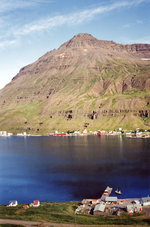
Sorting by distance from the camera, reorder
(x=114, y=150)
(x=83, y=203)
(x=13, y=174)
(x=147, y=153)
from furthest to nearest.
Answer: (x=114, y=150), (x=147, y=153), (x=13, y=174), (x=83, y=203)

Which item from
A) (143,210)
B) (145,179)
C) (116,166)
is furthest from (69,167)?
(143,210)

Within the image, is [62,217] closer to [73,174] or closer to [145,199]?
[145,199]

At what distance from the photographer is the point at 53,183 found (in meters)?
113

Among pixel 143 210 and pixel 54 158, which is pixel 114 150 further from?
pixel 143 210

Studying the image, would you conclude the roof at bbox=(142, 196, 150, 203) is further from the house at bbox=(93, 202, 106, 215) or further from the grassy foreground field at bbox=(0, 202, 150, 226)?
the house at bbox=(93, 202, 106, 215)

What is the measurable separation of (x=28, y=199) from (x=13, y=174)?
3999 centimetres

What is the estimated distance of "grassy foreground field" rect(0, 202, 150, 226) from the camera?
70625 mm

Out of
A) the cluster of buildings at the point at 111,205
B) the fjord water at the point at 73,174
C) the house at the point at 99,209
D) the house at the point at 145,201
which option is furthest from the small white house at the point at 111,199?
the house at the point at 145,201

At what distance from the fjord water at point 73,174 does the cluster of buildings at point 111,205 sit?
280 inches

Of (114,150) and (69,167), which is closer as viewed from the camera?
(69,167)

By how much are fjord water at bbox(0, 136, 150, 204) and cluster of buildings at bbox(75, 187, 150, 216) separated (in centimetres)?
712

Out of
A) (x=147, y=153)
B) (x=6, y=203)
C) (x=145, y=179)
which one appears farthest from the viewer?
(x=147, y=153)

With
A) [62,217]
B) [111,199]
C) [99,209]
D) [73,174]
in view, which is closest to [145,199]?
[111,199]

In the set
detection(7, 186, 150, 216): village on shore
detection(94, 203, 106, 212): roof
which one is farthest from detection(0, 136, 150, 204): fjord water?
detection(94, 203, 106, 212): roof
